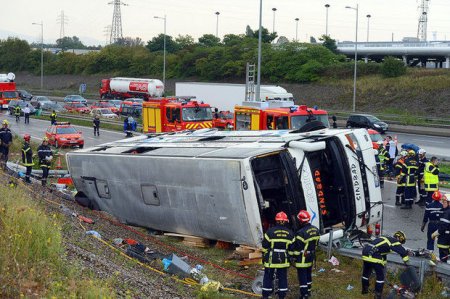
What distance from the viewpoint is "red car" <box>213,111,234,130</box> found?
34.5 meters

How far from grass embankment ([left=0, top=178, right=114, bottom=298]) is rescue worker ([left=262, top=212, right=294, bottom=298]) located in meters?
2.60

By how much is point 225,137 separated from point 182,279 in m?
4.91

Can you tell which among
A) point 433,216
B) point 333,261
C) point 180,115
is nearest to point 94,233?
point 333,261

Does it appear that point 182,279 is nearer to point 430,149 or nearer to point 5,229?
point 5,229

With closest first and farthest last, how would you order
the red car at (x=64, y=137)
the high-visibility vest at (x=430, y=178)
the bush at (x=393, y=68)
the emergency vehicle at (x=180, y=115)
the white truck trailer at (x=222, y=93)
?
the high-visibility vest at (x=430, y=178)
the emergency vehicle at (x=180, y=115)
the red car at (x=64, y=137)
the white truck trailer at (x=222, y=93)
the bush at (x=393, y=68)

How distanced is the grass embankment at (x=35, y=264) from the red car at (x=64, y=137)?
20.8 metres

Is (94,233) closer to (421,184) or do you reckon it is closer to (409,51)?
(421,184)

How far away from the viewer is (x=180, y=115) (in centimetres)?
3080

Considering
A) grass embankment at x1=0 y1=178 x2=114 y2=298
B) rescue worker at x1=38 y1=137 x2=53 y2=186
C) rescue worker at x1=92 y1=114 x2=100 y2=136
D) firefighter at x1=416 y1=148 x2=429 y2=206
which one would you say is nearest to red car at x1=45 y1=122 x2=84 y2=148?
rescue worker at x1=92 y1=114 x2=100 y2=136

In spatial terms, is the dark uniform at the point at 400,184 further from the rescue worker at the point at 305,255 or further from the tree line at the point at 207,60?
the tree line at the point at 207,60

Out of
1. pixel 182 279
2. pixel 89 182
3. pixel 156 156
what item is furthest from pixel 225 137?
pixel 182 279

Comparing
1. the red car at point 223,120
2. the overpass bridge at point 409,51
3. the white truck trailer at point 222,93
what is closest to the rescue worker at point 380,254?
the red car at point 223,120

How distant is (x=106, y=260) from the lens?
11.1 metres

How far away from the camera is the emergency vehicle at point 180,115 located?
30.7m
